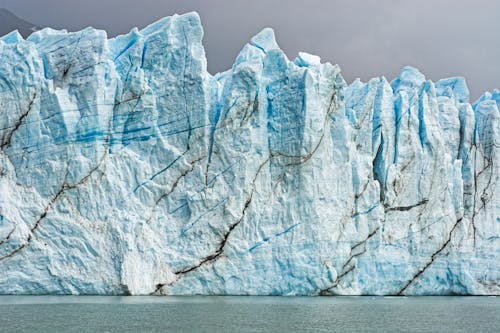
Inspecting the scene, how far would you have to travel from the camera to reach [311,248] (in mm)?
19719

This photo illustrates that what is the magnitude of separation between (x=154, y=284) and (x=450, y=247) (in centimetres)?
972

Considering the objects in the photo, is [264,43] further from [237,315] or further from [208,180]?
[237,315]

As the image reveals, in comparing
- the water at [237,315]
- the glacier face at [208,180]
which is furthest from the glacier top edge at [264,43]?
the water at [237,315]

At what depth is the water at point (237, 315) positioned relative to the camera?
40.6ft

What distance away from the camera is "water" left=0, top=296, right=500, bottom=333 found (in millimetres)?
12367

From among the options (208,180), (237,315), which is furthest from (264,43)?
(237,315)

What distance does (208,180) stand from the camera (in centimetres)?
1998

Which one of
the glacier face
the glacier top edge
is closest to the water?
the glacier face

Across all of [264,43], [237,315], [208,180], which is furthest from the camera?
[264,43]

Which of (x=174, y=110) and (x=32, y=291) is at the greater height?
(x=174, y=110)

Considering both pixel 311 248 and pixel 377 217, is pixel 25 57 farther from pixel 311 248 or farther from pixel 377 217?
pixel 377 217

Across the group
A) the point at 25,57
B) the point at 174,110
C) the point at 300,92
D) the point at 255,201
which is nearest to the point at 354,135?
the point at 300,92

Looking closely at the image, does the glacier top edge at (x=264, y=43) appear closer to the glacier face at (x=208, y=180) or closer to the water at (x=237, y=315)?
the glacier face at (x=208, y=180)

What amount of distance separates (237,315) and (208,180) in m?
6.39
